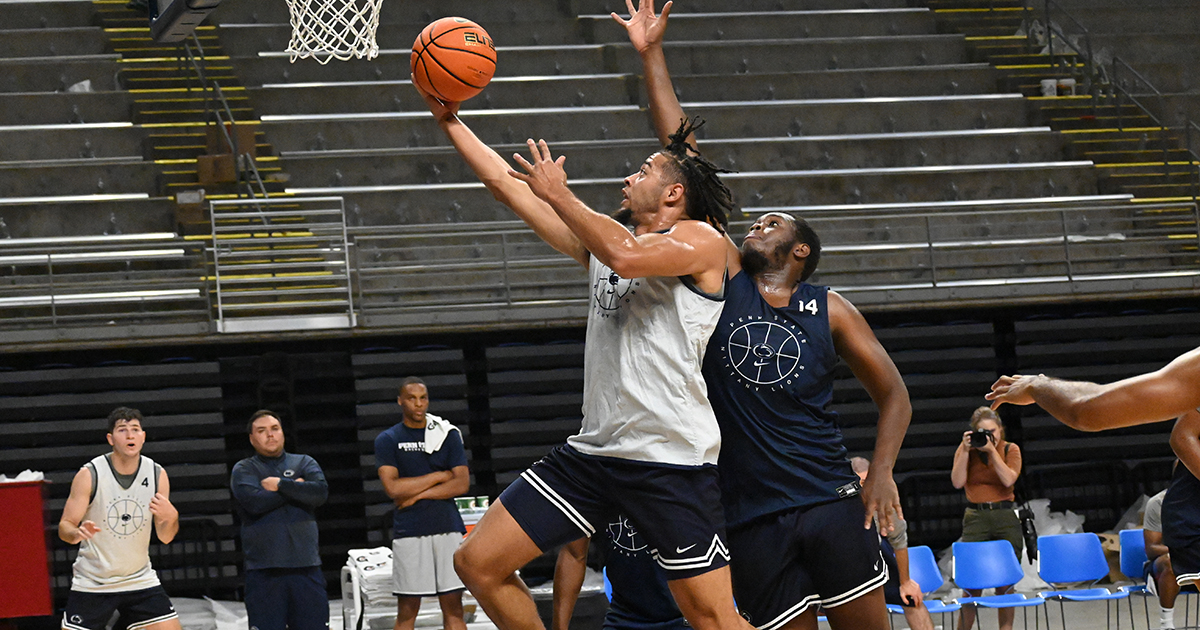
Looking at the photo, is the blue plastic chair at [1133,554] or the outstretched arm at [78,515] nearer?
the outstretched arm at [78,515]

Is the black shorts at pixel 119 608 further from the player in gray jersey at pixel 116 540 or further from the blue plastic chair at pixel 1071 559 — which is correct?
the blue plastic chair at pixel 1071 559

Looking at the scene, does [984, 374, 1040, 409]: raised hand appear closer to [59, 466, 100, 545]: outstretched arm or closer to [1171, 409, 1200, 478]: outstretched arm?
[1171, 409, 1200, 478]: outstretched arm

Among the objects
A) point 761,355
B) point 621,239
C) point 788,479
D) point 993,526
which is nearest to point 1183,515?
point 993,526

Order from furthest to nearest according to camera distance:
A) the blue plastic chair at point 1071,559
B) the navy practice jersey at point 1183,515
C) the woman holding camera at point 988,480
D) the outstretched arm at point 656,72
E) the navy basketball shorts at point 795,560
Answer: the woman holding camera at point 988,480, the blue plastic chair at point 1071,559, the navy practice jersey at point 1183,515, the outstretched arm at point 656,72, the navy basketball shorts at point 795,560

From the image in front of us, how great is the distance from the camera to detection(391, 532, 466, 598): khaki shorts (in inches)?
343

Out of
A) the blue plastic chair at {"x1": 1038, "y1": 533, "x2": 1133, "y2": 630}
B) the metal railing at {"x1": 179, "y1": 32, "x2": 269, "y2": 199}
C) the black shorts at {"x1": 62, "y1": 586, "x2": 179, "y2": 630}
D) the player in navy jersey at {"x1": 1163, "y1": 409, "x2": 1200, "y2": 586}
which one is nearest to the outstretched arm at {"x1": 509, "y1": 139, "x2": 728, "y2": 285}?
the player in navy jersey at {"x1": 1163, "y1": 409, "x2": 1200, "y2": 586}

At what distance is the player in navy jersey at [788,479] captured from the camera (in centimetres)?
441

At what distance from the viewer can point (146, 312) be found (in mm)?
11312

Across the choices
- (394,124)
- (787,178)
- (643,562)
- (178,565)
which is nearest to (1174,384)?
(643,562)

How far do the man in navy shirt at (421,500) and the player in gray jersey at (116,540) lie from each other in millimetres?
1580

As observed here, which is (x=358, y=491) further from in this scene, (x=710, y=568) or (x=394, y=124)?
(x=710, y=568)

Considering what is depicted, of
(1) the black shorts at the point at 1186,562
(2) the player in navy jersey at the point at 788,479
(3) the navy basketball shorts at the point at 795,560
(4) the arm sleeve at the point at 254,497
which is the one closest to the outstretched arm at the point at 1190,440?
(1) the black shorts at the point at 1186,562

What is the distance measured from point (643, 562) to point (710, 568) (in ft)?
2.69

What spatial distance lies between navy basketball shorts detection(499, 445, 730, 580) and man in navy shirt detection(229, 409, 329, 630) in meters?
3.96
